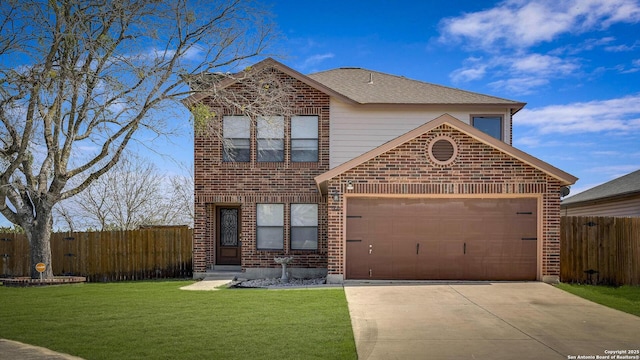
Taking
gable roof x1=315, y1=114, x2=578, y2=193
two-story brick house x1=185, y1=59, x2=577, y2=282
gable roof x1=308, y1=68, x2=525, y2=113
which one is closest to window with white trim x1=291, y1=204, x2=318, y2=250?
two-story brick house x1=185, y1=59, x2=577, y2=282

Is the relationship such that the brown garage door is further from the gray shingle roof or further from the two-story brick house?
the gray shingle roof

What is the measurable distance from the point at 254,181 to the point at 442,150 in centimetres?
624

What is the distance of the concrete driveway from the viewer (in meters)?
8.07

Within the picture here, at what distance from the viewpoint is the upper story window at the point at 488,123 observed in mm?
18344

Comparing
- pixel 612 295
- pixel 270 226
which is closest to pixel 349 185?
pixel 270 226

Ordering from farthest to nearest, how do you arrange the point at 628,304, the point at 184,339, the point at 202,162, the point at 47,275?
the point at 202,162 → the point at 47,275 → the point at 628,304 → the point at 184,339

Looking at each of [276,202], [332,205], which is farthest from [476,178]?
[276,202]

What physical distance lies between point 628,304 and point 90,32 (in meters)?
15.1

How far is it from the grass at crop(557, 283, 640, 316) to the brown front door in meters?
10.0

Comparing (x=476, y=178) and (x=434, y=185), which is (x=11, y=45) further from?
(x=476, y=178)

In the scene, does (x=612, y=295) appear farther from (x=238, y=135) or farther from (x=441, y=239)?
(x=238, y=135)

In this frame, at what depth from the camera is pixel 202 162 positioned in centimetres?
1809

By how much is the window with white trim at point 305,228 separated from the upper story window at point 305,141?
1.60m

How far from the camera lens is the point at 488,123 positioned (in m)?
18.4
